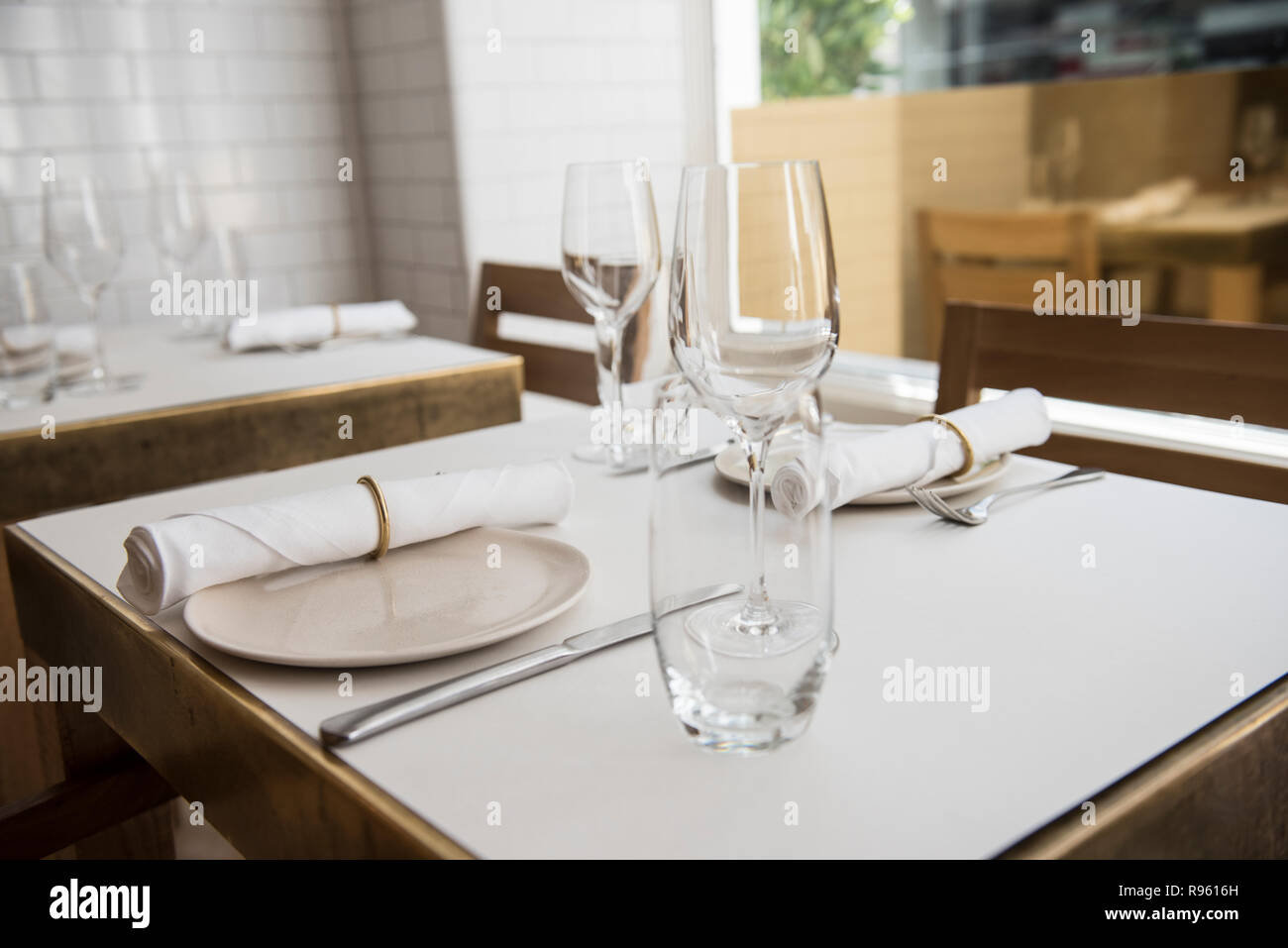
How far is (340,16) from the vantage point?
2936mm

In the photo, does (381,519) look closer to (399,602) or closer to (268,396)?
(399,602)

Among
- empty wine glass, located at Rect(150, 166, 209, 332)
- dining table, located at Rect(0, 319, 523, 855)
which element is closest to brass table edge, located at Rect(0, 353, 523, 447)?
dining table, located at Rect(0, 319, 523, 855)

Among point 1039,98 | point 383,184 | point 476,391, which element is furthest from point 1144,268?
point 383,184

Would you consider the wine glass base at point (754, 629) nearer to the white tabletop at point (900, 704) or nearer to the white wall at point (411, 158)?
the white tabletop at point (900, 704)

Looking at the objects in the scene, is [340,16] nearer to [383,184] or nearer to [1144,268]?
[383,184]

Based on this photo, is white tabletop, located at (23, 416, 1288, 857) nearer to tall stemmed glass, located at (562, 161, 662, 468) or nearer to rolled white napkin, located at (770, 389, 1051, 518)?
rolled white napkin, located at (770, 389, 1051, 518)

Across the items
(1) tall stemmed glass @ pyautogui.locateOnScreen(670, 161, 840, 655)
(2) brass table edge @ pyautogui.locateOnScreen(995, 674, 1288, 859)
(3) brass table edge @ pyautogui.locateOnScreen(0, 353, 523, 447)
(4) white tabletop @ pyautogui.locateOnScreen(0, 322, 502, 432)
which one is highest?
(1) tall stemmed glass @ pyautogui.locateOnScreen(670, 161, 840, 655)

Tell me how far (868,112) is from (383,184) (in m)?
1.24

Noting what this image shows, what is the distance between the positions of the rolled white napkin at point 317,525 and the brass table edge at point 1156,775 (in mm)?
481

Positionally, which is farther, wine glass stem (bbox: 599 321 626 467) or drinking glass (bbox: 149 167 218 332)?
drinking glass (bbox: 149 167 218 332)

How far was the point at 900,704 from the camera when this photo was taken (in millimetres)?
604

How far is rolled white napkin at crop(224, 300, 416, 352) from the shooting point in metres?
→ 1.83

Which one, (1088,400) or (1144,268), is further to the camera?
(1144,268)

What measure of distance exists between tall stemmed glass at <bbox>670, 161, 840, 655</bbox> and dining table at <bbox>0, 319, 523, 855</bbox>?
0.91 m
